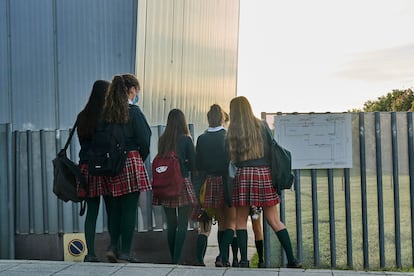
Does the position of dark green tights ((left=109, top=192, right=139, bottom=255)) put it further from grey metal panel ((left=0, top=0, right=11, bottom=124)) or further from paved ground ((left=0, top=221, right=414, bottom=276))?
grey metal panel ((left=0, top=0, right=11, bottom=124))

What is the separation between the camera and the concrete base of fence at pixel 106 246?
25.3ft

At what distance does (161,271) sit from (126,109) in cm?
160

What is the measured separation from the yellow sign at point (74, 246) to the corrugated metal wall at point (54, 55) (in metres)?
2.49

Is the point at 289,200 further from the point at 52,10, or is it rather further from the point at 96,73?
the point at 52,10

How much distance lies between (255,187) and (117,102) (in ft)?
5.37

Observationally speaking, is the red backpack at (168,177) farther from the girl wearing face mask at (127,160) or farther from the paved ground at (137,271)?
the paved ground at (137,271)

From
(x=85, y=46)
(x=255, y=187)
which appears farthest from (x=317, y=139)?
(x=85, y=46)

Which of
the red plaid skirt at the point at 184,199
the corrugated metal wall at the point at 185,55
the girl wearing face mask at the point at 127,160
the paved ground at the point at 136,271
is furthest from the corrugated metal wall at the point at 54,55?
the paved ground at the point at 136,271

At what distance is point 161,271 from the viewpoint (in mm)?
5746

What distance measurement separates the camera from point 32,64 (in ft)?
32.4

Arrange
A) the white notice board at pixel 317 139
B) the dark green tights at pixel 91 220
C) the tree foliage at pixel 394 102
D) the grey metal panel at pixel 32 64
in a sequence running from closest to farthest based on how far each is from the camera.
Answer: the dark green tights at pixel 91 220 < the white notice board at pixel 317 139 < the grey metal panel at pixel 32 64 < the tree foliage at pixel 394 102

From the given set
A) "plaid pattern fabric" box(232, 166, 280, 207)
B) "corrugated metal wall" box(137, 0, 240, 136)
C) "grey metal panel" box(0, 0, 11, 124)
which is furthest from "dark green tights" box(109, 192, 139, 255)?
"grey metal panel" box(0, 0, 11, 124)

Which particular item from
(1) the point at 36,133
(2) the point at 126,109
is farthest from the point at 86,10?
(2) the point at 126,109

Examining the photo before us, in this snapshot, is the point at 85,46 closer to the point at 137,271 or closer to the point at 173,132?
the point at 173,132
